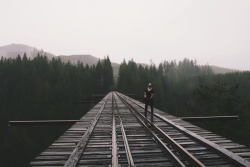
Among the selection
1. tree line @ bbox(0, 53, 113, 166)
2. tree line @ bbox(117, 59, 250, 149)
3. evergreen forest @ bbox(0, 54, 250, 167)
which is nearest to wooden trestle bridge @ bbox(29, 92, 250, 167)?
tree line @ bbox(117, 59, 250, 149)

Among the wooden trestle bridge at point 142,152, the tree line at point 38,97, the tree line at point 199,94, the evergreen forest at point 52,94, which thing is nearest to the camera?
the wooden trestle bridge at point 142,152

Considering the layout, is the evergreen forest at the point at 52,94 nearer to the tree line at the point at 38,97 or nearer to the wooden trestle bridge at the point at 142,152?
the tree line at the point at 38,97

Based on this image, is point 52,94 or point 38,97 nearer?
point 38,97

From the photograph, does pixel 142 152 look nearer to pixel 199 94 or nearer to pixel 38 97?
pixel 199 94

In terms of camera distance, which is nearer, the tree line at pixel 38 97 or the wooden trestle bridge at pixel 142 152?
the wooden trestle bridge at pixel 142 152

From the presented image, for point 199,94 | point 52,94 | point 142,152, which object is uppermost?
point 199,94

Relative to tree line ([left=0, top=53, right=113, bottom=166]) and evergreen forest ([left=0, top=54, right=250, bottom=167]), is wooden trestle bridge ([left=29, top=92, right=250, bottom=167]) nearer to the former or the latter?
evergreen forest ([left=0, top=54, right=250, bottom=167])

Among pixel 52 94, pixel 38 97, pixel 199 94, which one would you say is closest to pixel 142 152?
pixel 199 94

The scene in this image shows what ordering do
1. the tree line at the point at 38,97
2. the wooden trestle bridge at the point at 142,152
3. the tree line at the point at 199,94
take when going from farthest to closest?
1. the tree line at the point at 38,97
2. the tree line at the point at 199,94
3. the wooden trestle bridge at the point at 142,152

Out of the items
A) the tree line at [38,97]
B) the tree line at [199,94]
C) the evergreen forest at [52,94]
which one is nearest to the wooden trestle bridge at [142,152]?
the tree line at [199,94]

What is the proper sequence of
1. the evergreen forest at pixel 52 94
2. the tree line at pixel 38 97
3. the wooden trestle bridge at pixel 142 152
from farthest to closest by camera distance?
the tree line at pixel 38 97, the evergreen forest at pixel 52 94, the wooden trestle bridge at pixel 142 152

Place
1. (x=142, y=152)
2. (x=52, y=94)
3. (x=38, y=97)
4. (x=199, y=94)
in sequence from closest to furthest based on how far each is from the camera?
1. (x=142, y=152)
2. (x=199, y=94)
3. (x=38, y=97)
4. (x=52, y=94)

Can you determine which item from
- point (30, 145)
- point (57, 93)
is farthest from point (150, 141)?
point (57, 93)

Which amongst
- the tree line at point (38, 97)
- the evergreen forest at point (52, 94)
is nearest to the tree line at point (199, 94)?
the evergreen forest at point (52, 94)
